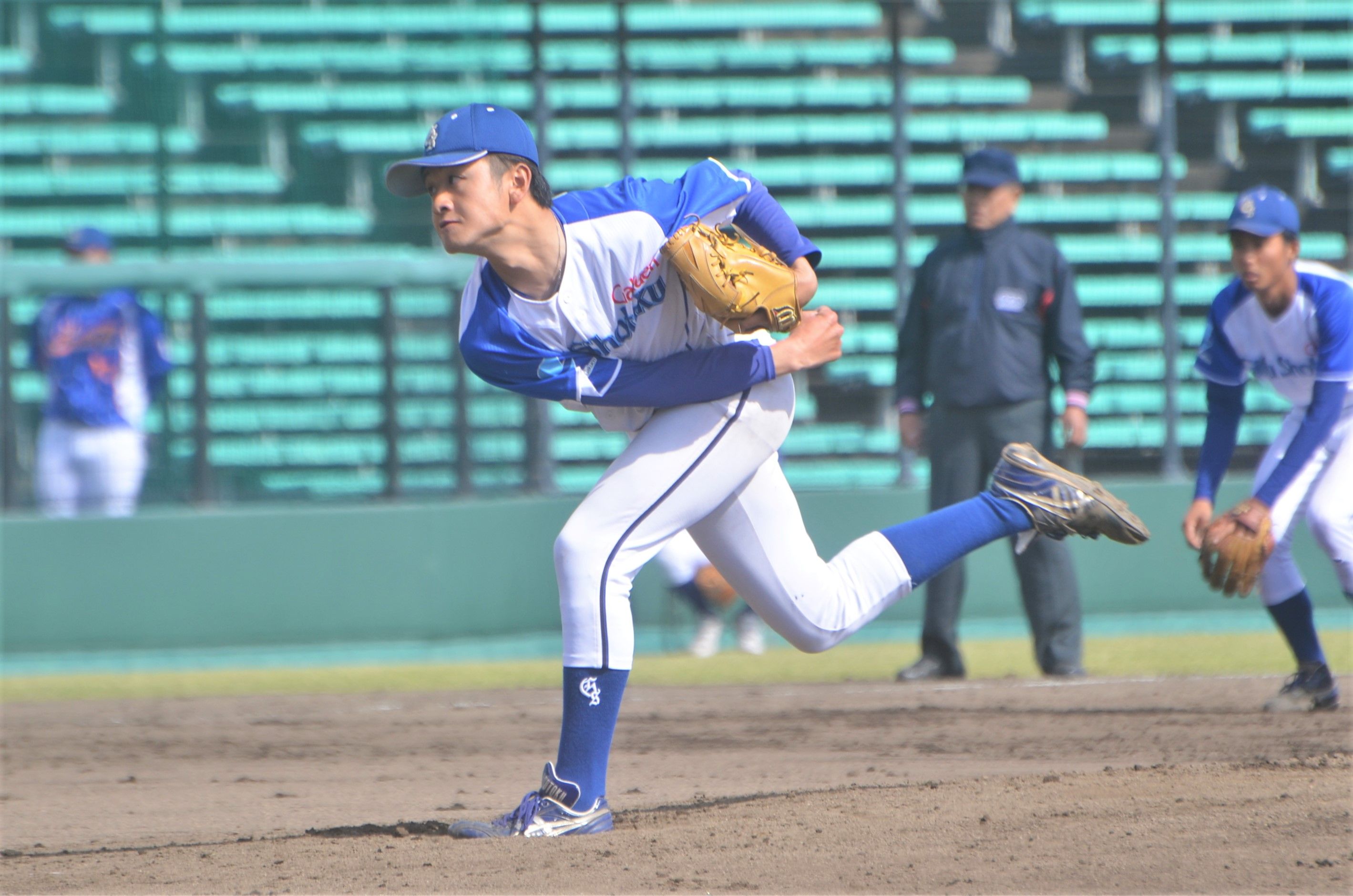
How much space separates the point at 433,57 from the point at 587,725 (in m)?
7.31

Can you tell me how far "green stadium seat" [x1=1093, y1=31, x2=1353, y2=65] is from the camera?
35.5 feet

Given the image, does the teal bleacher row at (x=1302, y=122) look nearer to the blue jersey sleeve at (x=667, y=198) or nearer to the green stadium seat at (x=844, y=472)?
the green stadium seat at (x=844, y=472)

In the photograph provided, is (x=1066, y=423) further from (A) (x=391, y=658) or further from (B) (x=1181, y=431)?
(A) (x=391, y=658)

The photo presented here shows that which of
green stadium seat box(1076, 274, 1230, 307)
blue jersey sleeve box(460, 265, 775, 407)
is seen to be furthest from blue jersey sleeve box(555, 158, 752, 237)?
green stadium seat box(1076, 274, 1230, 307)

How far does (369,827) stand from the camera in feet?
12.5

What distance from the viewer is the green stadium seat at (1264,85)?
10641 mm

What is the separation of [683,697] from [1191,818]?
3315 mm

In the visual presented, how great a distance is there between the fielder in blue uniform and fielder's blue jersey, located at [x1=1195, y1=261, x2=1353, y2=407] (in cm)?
159

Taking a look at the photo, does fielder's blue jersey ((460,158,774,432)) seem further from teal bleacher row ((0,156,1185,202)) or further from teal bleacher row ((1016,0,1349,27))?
teal bleacher row ((1016,0,1349,27))

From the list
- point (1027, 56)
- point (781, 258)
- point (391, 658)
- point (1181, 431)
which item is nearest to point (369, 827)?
point (781, 258)

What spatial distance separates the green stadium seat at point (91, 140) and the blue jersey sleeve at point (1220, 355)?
6.98 meters

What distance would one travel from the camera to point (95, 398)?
8688mm

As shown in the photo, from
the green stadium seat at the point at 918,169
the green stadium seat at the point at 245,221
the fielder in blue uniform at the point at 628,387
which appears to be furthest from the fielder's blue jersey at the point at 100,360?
the fielder in blue uniform at the point at 628,387

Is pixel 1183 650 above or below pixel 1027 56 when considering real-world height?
below
